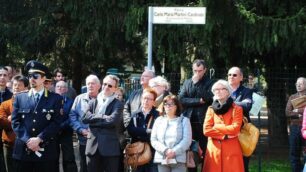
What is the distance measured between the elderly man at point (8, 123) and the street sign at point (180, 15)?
2.36 m

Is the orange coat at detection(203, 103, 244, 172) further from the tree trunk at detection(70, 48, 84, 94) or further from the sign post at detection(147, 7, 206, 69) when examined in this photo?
the tree trunk at detection(70, 48, 84, 94)

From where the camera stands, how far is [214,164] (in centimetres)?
733

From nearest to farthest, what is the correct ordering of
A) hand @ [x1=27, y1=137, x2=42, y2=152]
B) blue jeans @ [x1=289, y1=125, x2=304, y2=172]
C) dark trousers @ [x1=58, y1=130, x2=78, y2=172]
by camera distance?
hand @ [x1=27, y1=137, x2=42, y2=152] < dark trousers @ [x1=58, y1=130, x2=78, y2=172] < blue jeans @ [x1=289, y1=125, x2=304, y2=172]

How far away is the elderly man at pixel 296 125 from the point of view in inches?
373

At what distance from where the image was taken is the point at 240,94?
8.02 metres

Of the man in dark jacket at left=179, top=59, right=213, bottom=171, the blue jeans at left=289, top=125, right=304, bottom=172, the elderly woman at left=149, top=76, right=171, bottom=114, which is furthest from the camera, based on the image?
the blue jeans at left=289, top=125, right=304, bottom=172

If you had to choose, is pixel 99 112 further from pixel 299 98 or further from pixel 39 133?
pixel 299 98

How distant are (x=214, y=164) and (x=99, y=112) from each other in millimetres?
1776

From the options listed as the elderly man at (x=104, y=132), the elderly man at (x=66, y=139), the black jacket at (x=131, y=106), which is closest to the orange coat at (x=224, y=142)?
the black jacket at (x=131, y=106)

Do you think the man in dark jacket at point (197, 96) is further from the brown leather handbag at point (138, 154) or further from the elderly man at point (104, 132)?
the elderly man at point (104, 132)

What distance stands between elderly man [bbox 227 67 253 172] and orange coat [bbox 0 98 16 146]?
335 centimetres

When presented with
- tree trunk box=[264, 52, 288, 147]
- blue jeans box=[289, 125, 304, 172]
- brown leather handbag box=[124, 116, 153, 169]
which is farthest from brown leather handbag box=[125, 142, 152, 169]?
tree trunk box=[264, 52, 288, 147]

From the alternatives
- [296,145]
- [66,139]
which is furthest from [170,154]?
[296,145]

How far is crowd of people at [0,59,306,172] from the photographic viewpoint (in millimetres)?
6830
